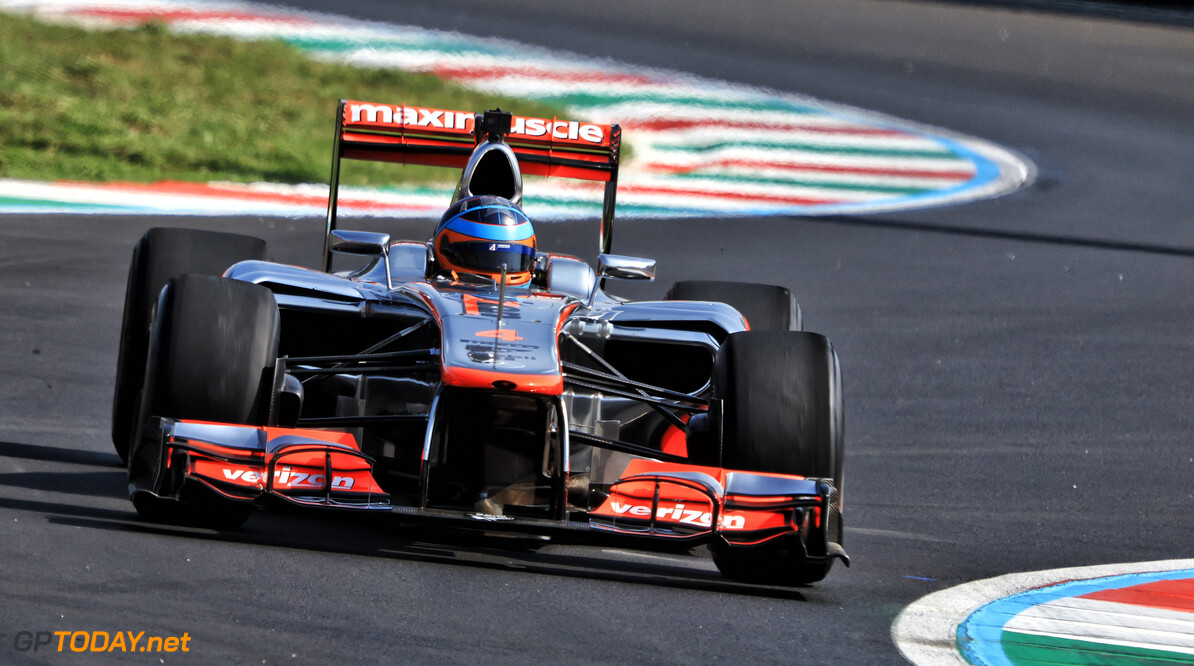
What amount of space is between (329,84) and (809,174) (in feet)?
16.5

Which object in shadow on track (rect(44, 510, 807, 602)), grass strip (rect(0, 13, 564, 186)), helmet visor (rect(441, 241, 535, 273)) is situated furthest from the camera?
grass strip (rect(0, 13, 564, 186))

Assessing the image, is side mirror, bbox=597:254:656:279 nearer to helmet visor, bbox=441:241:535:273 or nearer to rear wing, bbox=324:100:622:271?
helmet visor, bbox=441:241:535:273

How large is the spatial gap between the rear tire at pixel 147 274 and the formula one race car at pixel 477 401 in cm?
1

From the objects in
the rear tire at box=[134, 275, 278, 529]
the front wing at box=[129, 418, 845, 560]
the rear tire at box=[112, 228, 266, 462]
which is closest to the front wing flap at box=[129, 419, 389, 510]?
the front wing at box=[129, 418, 845, 560]

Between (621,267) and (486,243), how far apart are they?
1.93 ft

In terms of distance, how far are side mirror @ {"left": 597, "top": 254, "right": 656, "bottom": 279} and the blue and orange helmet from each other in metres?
0.30

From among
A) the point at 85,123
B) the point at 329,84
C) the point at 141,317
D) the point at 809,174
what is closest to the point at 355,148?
the point at 141,317

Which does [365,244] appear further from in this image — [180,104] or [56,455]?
[180,104]

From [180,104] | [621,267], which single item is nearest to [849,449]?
[621,267]

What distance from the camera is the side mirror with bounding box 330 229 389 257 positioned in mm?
7188

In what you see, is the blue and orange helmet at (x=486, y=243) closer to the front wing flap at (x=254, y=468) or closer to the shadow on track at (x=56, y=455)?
the shadow on track at (x=56, y=455)

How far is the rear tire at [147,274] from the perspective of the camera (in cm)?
687

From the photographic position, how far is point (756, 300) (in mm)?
7930

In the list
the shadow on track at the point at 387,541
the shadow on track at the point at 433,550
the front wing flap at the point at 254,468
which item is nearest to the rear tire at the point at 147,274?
the shadow on track at the point at 387,541
